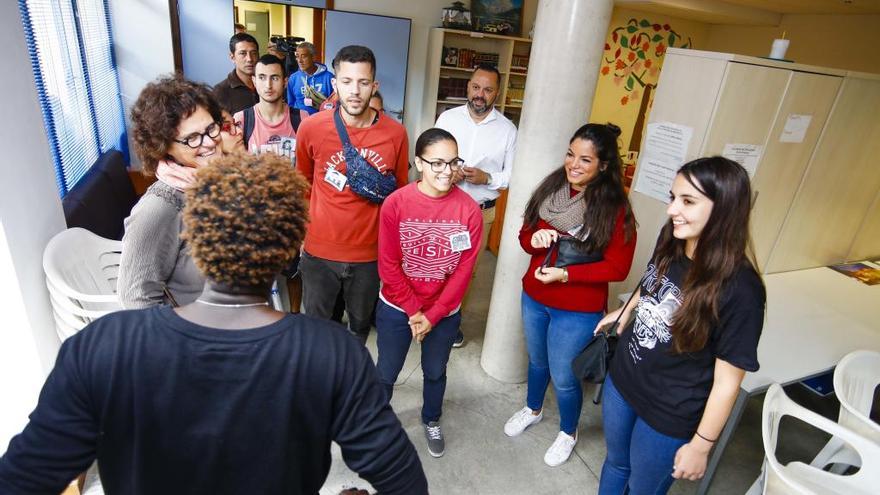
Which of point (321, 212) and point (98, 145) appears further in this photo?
point (98, 145)

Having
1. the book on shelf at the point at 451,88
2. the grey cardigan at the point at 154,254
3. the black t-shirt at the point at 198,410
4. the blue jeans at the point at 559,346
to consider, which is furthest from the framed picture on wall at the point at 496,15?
the black t-shirt at the point at 198,410

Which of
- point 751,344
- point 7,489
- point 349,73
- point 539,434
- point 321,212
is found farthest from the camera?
point 539,434

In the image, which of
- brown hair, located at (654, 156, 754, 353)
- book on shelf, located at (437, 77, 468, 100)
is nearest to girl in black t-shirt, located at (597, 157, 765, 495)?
brown hair, located at (654, 156, 754, 353)

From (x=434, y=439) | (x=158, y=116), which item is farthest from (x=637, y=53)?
(x=158, y=116)

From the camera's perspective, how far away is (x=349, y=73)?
202cm

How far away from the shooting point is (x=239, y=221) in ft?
2.65

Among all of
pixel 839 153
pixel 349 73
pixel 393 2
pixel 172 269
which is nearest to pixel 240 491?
pixel 172 269

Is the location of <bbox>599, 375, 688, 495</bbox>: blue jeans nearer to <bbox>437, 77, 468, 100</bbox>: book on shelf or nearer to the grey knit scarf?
the grey knit scarf

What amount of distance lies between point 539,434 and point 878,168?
297 cm

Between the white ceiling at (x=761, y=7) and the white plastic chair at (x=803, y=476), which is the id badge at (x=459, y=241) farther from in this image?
the white ceiling at (x=761, y=7)

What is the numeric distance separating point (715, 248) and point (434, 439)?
61.6 inches

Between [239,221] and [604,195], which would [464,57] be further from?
[239,221]

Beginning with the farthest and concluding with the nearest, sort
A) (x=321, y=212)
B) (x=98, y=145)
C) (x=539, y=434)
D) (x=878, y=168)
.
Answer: (x=98, y=145)
(x=878, y=168)
(x=539, y=434)
(x=321, y=212)

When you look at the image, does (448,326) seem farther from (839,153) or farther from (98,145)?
(98,145)
